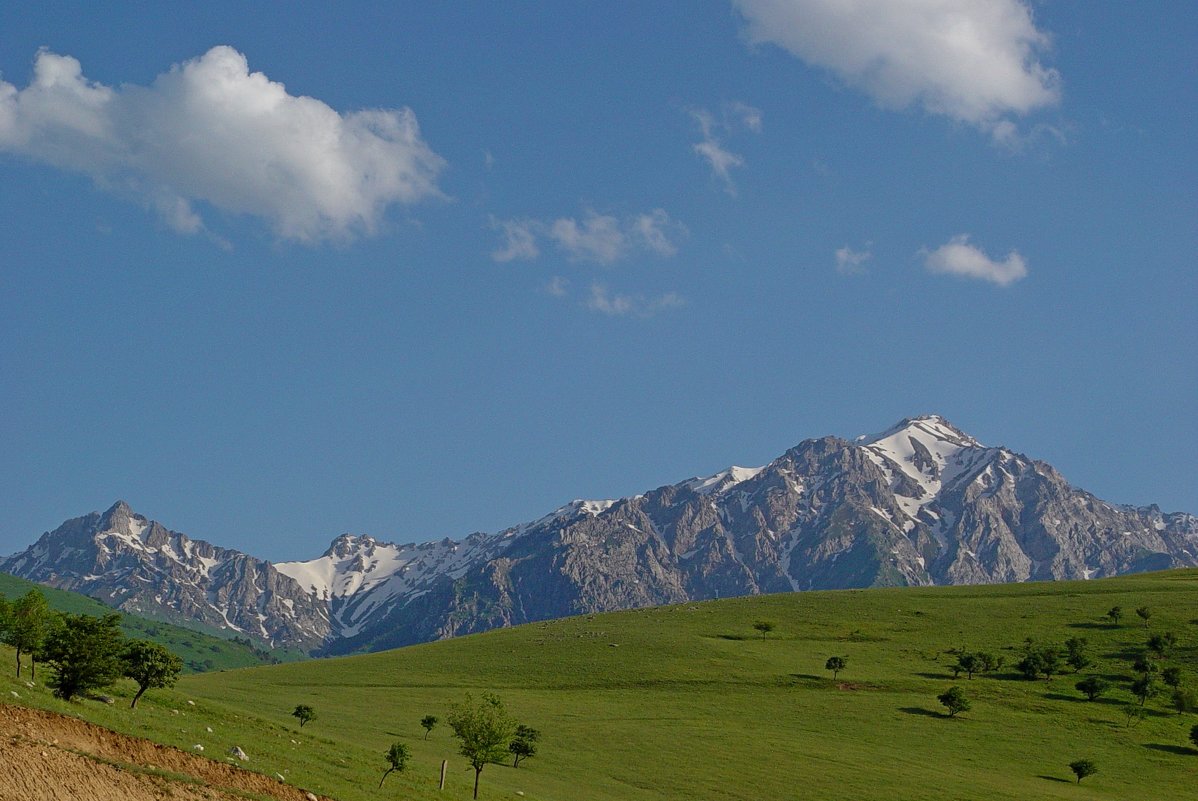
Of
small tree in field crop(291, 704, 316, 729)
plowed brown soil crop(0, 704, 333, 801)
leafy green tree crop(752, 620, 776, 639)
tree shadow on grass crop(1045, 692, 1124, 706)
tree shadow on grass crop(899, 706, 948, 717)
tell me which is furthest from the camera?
leafy green tree crop(752, 620, 776, 639)

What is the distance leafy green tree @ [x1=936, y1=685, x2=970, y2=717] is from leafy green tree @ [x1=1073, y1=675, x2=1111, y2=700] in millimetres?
16936

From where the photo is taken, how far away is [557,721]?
341 ft

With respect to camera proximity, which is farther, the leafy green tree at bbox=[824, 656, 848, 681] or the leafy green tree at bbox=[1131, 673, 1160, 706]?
the leafy green tree at bbox=[824, 656, 848, 681]

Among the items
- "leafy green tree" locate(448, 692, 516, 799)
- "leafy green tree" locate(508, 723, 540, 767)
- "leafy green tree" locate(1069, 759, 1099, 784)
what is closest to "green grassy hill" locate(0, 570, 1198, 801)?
"leafy green tree" locate(508, 723, 540, 767)

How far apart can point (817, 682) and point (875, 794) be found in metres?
45.2

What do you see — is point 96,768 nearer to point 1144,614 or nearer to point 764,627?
point 764,627

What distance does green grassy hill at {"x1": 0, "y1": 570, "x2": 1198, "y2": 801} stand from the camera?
7594 cm

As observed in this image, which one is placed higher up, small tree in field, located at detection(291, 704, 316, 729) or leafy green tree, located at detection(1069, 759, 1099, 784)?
leafy green tree, located at detection(1069, 759, 1099, 784)

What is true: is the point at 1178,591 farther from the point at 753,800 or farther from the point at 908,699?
the point at 753,800

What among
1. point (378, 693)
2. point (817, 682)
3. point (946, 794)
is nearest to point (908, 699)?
point (817, 682)

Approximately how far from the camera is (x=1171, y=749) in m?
103

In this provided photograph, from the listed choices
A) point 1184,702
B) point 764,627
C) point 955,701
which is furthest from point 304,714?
point 1184,702

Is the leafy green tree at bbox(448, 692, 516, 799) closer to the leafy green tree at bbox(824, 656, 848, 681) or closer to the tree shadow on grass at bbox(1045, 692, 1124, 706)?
the leafy green tree at bbox(824, 656, 848, 681)

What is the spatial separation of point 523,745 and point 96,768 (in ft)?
155
